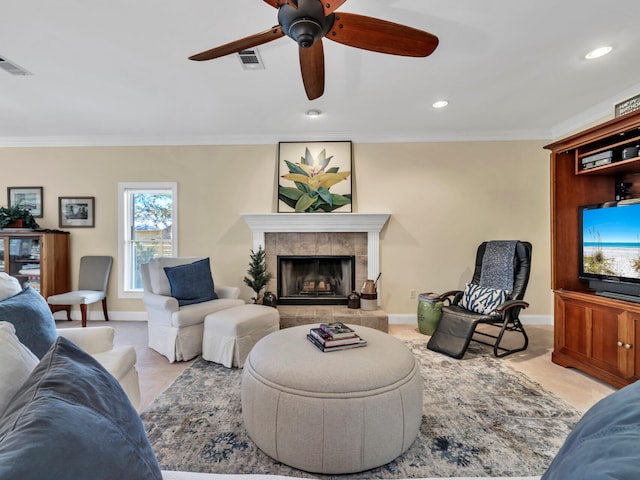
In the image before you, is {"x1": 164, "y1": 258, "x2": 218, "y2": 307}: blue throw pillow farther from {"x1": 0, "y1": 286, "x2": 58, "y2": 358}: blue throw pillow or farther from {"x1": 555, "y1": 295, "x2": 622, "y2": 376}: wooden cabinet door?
{"x1": 555, "y1": 295, "x2": 622, "y2": 376}: wooden cabinet door

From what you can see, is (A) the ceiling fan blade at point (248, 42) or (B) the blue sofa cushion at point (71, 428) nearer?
(B) the blue sofa cushion at point (71, 428)

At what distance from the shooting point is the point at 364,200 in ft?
13.6

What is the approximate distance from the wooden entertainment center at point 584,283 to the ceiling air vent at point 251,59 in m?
2.75

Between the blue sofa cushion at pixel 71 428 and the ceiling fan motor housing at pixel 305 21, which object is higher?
the ceiling fan motor housing at pixel 305 21

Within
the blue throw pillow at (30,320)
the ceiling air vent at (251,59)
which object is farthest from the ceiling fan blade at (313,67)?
the blue throw pillow at (30,320)

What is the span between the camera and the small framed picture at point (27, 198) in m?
4.21

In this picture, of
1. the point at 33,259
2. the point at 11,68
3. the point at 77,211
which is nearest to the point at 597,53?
the point at 11,68

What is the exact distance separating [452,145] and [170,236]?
408cm

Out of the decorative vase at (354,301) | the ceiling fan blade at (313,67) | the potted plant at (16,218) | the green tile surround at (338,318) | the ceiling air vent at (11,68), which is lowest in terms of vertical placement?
the green tile surround at (338,318)

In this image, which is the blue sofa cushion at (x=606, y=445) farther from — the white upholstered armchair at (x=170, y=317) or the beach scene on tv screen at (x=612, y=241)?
the white upholstered armchair at (x=170, y=317)

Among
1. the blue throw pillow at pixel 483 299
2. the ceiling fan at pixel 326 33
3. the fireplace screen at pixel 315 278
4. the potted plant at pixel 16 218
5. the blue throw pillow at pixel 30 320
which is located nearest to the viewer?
the blue throw pillow at pixel 30 320

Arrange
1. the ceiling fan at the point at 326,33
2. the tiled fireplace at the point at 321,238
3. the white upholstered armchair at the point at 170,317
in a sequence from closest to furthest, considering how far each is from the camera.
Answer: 1. the ceiling fan at the point at 326,33
2. the white upholstered armchair at the point at 170,317
3. the tiled fireplace at the point at 321,238

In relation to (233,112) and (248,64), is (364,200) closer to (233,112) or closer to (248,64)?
(233,112)

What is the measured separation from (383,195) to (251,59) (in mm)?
2375
